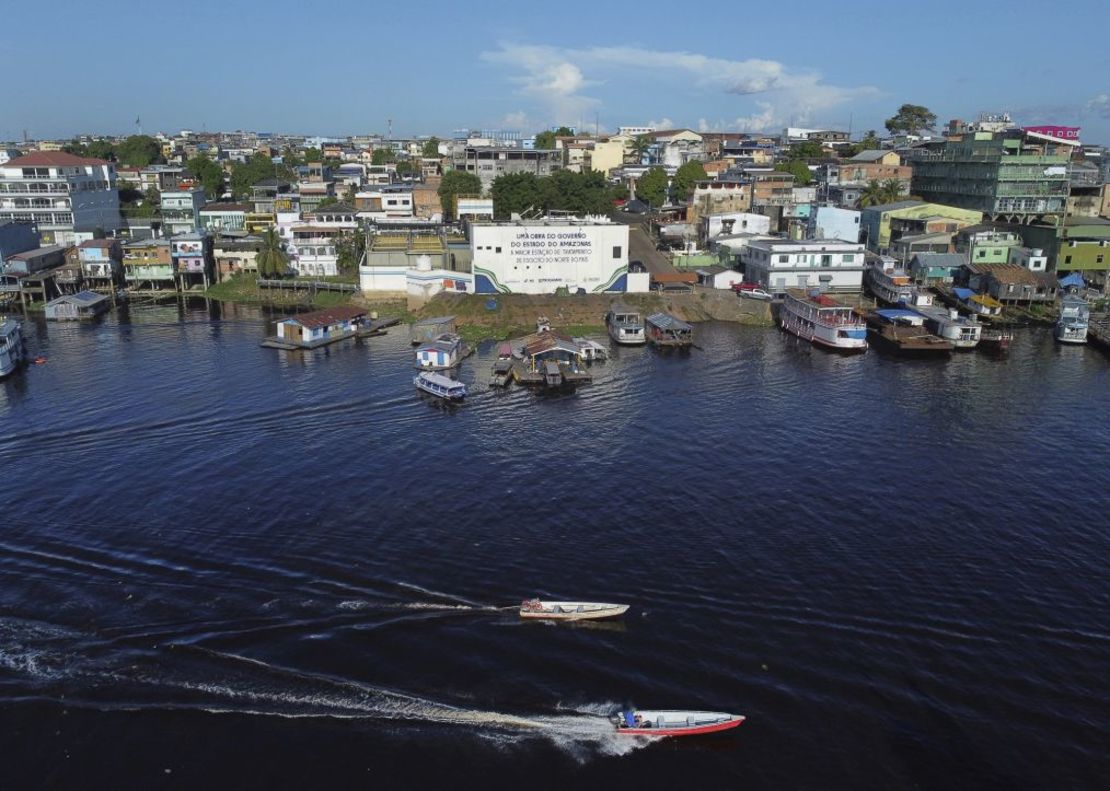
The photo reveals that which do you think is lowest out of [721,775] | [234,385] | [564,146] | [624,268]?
[721,775]

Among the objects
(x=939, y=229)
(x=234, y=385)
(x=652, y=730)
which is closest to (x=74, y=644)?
(x=652, y=730)

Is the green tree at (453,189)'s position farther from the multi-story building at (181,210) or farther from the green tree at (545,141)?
the green tree at (545,141)

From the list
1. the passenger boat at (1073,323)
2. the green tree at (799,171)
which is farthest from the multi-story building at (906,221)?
the green tree at (799,171)

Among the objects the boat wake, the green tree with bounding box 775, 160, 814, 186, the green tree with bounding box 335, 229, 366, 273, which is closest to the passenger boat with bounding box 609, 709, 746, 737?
the boat wake

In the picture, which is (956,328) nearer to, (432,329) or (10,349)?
(432,329)

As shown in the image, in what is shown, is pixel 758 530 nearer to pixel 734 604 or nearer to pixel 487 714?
pixel 734 604

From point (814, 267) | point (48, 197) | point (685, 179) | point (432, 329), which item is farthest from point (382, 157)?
point (432, 329)
